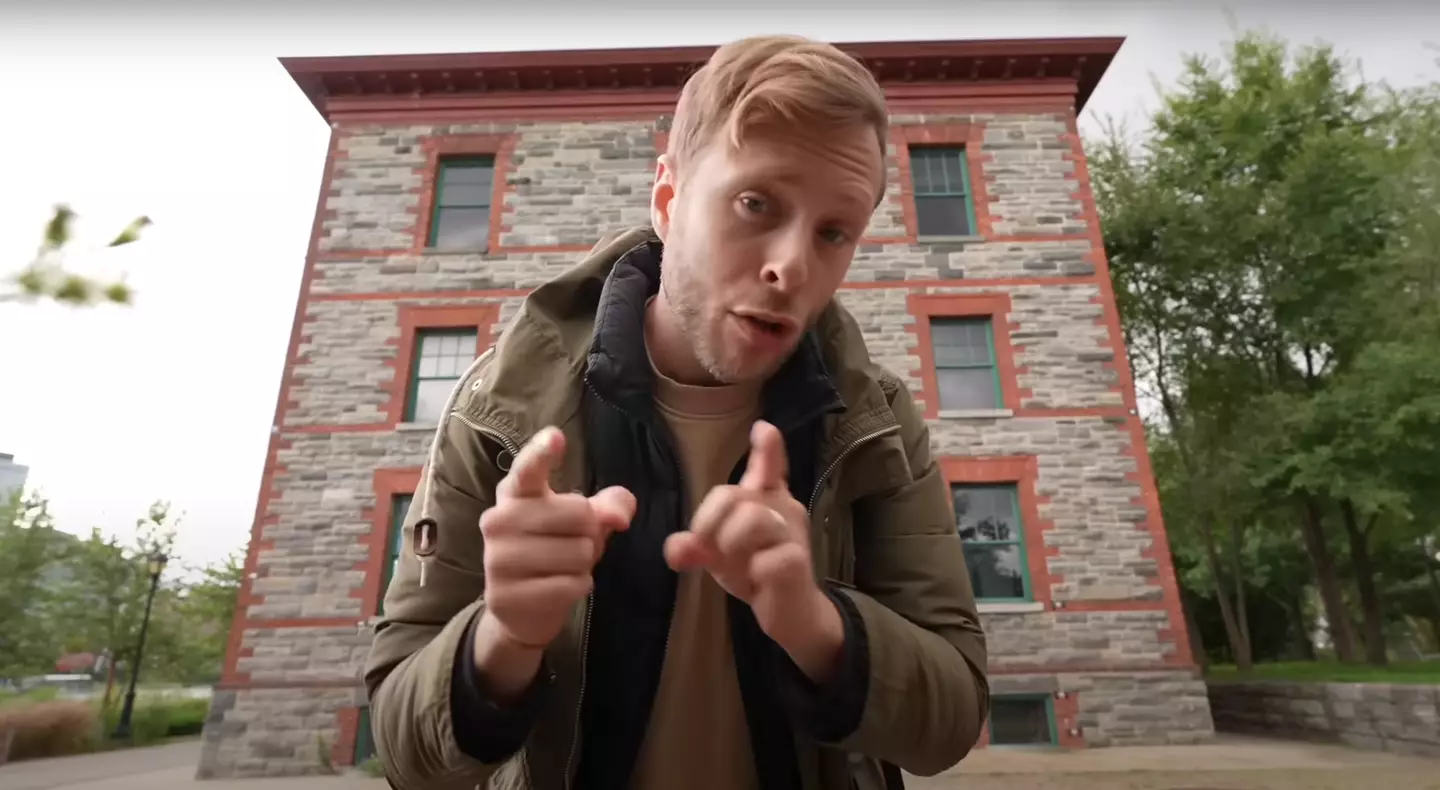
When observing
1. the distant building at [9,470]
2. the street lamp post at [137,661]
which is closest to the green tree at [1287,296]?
the distant building at [9,470]

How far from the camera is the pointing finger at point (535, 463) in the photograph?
0.98m

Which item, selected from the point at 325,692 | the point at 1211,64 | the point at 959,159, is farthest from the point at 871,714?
the point at 1211,64

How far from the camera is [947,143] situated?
11633mm

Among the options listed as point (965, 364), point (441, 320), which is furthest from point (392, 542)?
point (965, 364)

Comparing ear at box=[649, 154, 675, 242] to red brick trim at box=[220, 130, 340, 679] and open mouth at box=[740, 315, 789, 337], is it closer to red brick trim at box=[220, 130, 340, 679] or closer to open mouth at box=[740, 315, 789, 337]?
open mouth at box=[740, 315, 789, 337]

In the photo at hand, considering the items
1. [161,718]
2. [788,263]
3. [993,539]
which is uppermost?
[993,539]

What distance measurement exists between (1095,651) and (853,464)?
9.57 metres

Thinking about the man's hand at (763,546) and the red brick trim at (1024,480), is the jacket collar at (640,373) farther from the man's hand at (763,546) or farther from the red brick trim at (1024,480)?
the red brick trim at (1024,480)

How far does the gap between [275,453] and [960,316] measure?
35.0ft

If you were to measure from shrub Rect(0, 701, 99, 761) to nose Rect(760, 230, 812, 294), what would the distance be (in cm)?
1322

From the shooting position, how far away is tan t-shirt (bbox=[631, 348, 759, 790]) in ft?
4.72

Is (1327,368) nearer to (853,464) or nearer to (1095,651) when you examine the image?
(1095,651)

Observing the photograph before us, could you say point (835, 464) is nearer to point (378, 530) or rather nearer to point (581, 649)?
point (581, 649)

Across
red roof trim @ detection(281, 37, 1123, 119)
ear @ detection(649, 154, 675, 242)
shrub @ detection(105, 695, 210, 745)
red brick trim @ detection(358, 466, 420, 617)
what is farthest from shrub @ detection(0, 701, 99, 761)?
ear @ detection(649, 154, 675, 242)
